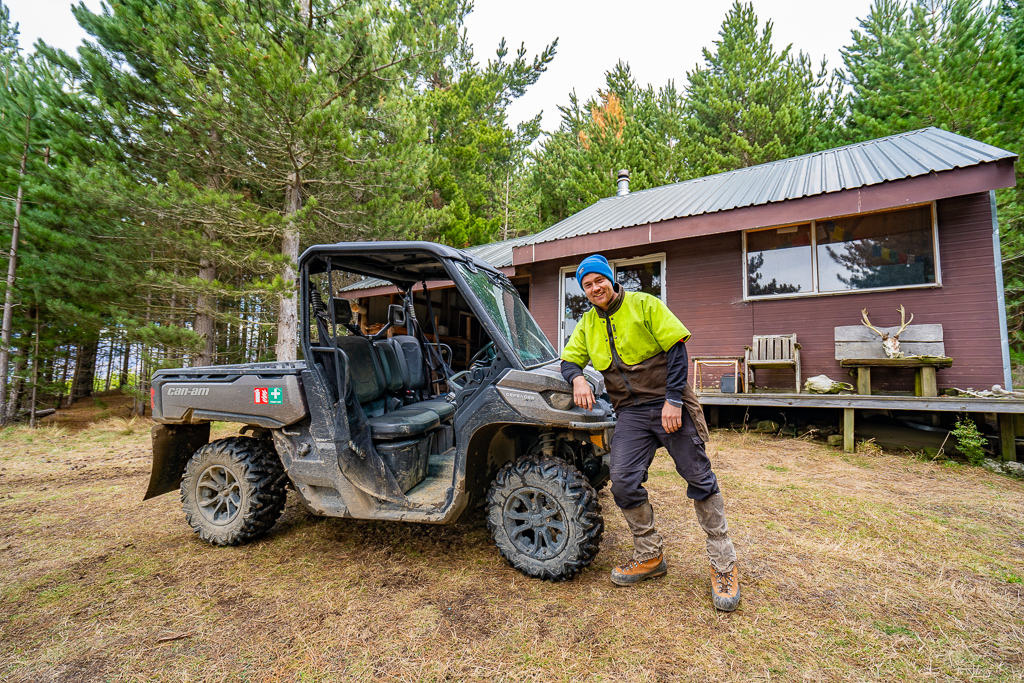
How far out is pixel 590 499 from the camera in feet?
8.30

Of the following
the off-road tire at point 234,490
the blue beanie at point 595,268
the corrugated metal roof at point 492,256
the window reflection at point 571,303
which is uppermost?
the corrugated metal roof at point 492,256

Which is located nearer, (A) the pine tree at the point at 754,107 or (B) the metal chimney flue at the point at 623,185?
(B) the metal chimney flue at the point at 623,185

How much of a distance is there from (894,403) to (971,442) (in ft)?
2.80

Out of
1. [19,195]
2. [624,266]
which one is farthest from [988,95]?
[19,195]

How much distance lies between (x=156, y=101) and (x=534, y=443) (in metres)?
10.5

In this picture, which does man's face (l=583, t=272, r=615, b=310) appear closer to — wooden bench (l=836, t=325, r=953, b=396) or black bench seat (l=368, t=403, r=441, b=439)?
black bench seat (l=368, t=403, r=441, b=439)

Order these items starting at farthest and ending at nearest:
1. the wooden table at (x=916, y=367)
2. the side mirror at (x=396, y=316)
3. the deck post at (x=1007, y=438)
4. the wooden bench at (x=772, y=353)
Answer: the wooden bench at (x=772, y=353) < the wooden table at (x=916, y=367) < the deck post at (x=1007, y=438) < the side mirror at (x=396, y=316)

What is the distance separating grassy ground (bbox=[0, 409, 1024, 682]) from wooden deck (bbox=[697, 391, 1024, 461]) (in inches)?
61.5

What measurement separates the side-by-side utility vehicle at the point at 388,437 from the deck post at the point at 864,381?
5.13 meters

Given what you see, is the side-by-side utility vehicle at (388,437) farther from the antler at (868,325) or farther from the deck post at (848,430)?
the antler at (868,325)

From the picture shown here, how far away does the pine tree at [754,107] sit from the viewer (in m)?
15.8

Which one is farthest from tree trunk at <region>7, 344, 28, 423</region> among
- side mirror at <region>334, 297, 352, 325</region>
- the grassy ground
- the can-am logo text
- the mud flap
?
side mirror at <region>334, 297, 352, 325</region>

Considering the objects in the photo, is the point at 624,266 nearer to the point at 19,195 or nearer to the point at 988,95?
the point at 988,95

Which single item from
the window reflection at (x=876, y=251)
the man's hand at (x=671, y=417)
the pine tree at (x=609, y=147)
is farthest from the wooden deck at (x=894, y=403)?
the pine tree at (x=609, y=147)
